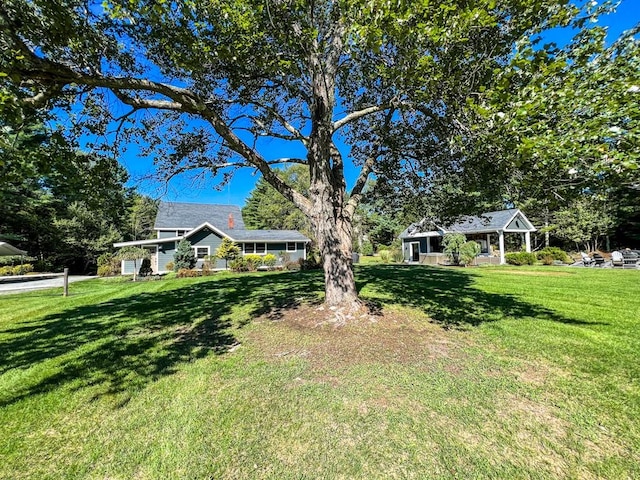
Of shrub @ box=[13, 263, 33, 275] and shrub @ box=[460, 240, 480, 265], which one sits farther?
shrub @ box=[13, 263, 33, 275]

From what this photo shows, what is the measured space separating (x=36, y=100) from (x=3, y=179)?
3.64ft

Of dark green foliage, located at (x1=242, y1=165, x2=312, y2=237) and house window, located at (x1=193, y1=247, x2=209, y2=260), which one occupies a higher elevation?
dark green foliage, located at (x1=242, y1=165, x2=312, y2=237)

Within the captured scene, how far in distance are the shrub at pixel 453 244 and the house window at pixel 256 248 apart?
1518cm

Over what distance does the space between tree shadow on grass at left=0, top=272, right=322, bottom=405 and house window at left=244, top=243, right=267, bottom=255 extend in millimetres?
17806

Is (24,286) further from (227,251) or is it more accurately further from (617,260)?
(617,260)

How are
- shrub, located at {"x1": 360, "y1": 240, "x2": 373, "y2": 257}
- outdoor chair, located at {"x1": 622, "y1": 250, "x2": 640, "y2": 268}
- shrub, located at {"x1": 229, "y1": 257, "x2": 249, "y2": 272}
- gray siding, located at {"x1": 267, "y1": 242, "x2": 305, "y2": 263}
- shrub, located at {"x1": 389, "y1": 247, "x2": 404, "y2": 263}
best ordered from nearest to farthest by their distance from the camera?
outdoor chair, located at {"x1": 622, "y1": 250, "x2": 640, "y2": 268} → shrub, located at {"x1": 229, "y1": 257, "x2": 249, "y2": 272} → gray siding, located at {"x1": 267, "y1": 242, "x2": 305, "y2": 263} → shrub, located at {"x1": 389, "y1": 247, "x2": 404, "y2": 263} → shrub, located at {"x1": 360, "y1": 240, "x2": 373, "y2": 257}

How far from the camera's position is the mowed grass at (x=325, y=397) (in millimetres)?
2344

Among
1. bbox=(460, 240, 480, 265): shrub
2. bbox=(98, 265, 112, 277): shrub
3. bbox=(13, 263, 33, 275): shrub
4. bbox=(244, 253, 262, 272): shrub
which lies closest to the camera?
bbox=(244, 253, 262, 272): shrub

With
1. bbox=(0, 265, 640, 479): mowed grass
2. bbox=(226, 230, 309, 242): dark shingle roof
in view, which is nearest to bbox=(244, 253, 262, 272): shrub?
bbox=(226, 230, 309, 242): dark shingle roof

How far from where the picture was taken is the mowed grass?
234cm

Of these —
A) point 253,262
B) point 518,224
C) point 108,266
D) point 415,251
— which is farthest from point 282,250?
point 518,224

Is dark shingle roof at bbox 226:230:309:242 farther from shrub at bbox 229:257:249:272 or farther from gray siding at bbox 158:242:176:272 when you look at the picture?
shrub at bbox 229:257:249:272

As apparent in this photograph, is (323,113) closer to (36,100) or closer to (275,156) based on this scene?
(275,156)

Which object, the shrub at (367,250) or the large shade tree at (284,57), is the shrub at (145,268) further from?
the shrub at (367,250)
